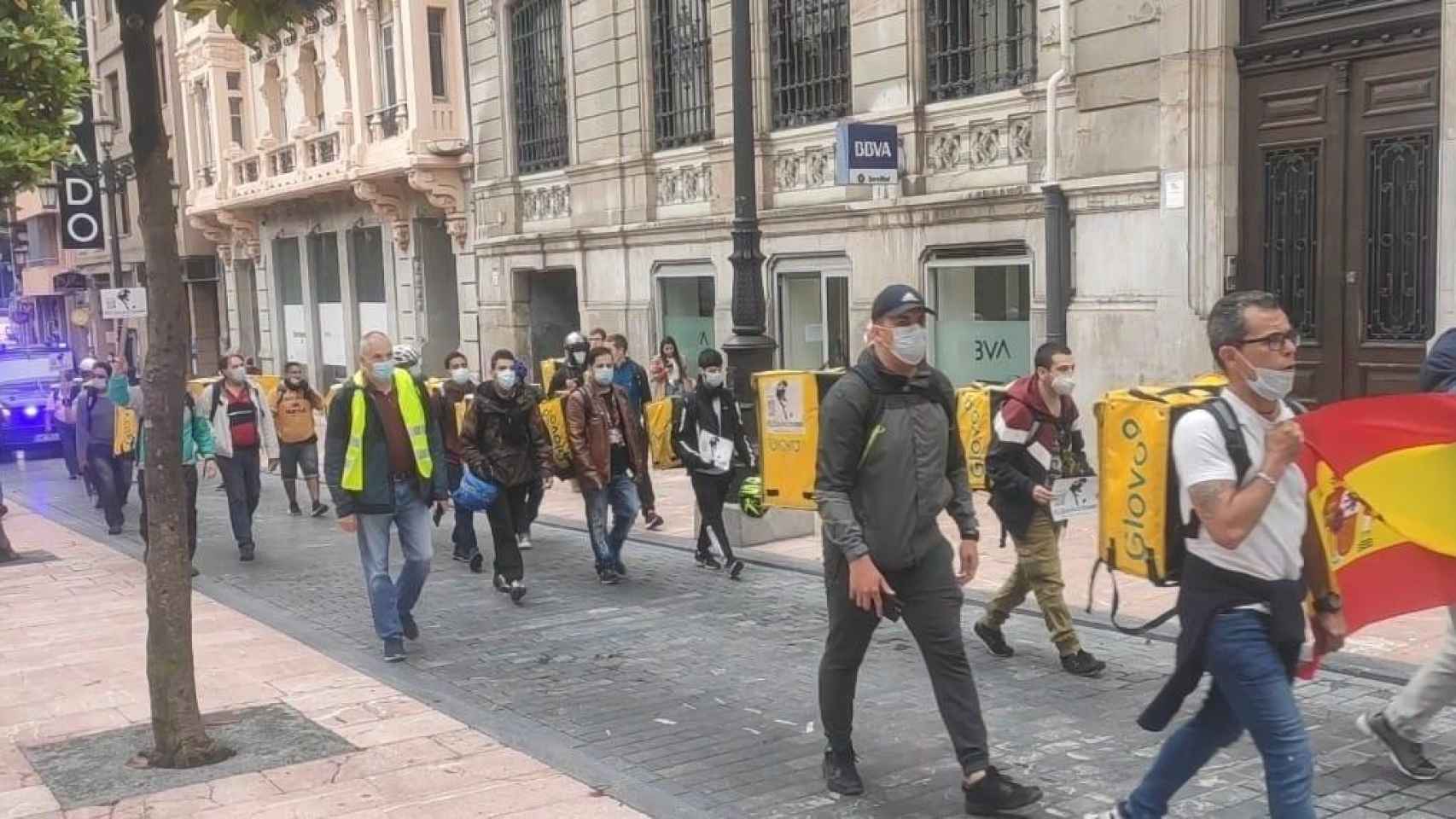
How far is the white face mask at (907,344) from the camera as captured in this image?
15.8 feet

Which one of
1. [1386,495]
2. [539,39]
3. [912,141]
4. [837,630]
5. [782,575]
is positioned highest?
[539,39]

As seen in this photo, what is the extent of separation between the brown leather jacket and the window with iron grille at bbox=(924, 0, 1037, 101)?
20.4 feet

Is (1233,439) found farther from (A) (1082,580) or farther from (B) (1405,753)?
A: (A) (1082,580)

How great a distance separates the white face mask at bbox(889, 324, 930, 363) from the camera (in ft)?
15.8

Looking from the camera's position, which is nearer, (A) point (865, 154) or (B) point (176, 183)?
(A) point (865, 154)

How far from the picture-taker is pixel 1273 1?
1143 centimetres

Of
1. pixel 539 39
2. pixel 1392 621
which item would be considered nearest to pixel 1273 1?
pixel 1392 621

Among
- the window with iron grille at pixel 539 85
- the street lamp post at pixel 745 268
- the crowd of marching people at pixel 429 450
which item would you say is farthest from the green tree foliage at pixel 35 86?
the window with iron grille at pixel 539 85

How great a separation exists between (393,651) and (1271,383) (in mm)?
5493

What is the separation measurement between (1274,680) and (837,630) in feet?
5.69

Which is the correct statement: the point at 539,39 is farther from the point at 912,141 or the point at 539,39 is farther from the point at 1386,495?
the point at 1386,495

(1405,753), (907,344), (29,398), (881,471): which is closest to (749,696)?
(881,471)

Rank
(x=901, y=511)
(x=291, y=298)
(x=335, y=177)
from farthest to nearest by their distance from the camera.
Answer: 1. (x=291, y=298)
2. (x=335, y=177)
3. (x=901, y=511)

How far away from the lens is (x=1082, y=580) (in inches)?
352
